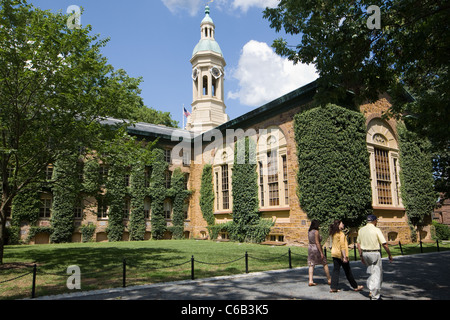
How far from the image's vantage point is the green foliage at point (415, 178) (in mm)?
21375

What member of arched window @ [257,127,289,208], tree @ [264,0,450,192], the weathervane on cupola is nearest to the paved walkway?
tree @ [264,0,450,192]

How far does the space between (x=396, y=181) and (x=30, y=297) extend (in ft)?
68.4

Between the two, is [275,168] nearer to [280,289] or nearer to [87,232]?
[280,289]

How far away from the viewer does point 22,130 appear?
13.0m

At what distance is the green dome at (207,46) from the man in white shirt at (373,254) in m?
34.0

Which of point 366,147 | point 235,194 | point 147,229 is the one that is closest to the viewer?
point 366,147

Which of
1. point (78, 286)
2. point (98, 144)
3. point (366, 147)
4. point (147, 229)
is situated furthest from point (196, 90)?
point (78, 286)

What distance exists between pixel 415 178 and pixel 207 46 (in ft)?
84.9

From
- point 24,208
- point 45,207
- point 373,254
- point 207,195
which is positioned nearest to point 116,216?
point 45,207

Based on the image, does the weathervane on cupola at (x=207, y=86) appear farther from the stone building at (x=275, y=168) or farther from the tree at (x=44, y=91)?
the tree at (x=44, y=91)

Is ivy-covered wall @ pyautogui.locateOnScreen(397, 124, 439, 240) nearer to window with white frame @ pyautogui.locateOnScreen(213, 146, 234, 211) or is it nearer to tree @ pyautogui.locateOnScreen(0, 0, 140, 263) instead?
window with white frame @ pyautogui.locateOnScreen(213, 146, 234, 211)

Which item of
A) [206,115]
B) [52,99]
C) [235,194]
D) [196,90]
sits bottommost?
[235,194]

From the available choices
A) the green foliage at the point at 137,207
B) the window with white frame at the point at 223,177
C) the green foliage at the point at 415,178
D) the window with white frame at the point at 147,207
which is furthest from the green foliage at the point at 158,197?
the green foliage at the point at 415,178

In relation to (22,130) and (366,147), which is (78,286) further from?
(366,147)
